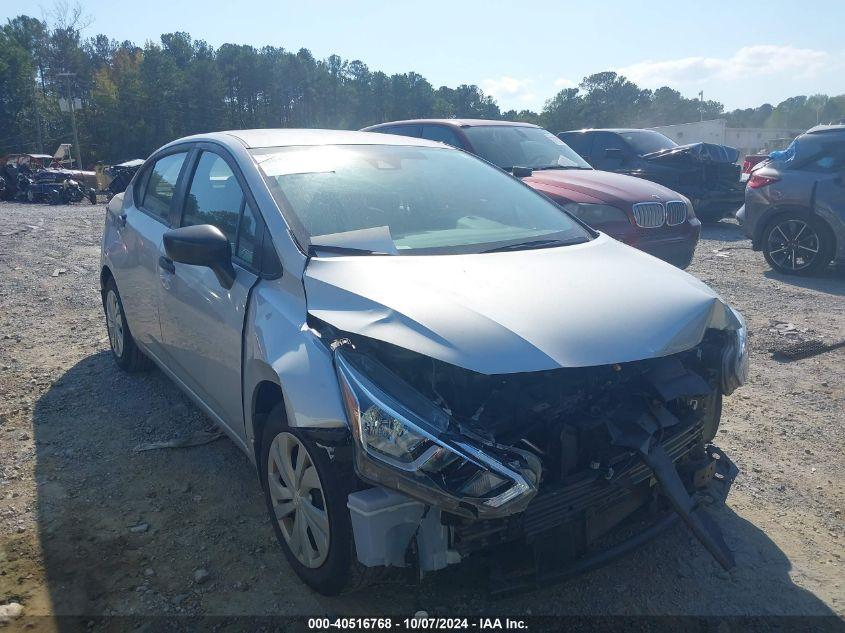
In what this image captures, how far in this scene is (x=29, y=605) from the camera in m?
2.59

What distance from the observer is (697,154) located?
468 inches

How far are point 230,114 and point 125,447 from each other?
64.2 metres

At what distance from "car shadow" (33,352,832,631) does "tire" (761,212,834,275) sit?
5947 millimetres

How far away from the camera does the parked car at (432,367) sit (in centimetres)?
214

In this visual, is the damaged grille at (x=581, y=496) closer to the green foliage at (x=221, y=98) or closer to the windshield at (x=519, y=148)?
the windshield at (x=519, y=148)

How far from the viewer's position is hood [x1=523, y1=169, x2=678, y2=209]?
6.82 meters

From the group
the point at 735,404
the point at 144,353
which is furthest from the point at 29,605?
the point at 735,404

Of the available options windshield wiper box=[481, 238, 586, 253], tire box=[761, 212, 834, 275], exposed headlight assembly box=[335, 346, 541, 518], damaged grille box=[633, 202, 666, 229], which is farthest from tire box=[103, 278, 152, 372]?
tire box=[761, 212, 834, 275]

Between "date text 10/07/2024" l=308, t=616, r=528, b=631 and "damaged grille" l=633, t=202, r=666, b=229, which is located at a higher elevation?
"damaged grille" l=633, t=202, r=666, b=229

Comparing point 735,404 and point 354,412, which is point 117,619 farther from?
point 735,404

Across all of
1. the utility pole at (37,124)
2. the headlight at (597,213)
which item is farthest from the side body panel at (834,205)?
the utility pole at (37,124)

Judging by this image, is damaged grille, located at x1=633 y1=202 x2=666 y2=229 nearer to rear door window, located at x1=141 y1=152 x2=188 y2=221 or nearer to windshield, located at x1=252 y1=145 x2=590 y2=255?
windshield, located at x1=252 y1=145 x2=590 y2=255

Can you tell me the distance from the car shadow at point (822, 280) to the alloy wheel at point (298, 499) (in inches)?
261

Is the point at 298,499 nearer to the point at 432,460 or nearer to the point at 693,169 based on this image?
the point at 432,460
